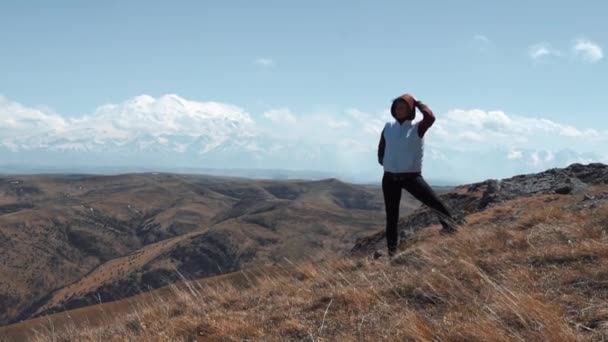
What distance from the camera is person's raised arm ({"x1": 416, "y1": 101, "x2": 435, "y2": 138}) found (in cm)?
718

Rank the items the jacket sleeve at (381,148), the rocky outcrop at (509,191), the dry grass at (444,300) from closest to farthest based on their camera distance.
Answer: the dry grass at (444,300)
the jacket sleeve at (381,148)
the rocky outcrop at (509,191)

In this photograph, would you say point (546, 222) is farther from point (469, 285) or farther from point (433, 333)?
point (433, 333)

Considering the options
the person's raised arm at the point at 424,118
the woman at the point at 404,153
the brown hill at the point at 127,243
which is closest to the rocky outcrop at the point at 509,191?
the woman at the point at 404,153

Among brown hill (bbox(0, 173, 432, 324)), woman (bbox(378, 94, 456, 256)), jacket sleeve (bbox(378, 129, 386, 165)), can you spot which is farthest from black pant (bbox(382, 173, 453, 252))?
brown hill (bbox(0, 173, 432, 324))

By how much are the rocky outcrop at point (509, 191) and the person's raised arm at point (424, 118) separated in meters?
3.75

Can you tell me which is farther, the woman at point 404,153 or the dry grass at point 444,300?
the woman at point 404,153

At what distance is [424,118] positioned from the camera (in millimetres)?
7266

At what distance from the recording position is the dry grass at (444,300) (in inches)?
142

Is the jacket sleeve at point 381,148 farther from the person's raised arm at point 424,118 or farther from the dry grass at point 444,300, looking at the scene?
the dry grass at point 444,300

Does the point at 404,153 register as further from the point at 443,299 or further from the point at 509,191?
the point at 509,191

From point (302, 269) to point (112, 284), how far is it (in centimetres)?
9867

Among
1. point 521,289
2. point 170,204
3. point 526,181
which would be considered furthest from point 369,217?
point 521,289

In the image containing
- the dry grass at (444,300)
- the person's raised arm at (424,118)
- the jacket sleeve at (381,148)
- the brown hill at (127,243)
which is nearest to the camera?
the dry grass at (444,300)

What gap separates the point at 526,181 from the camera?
13.4 meters
